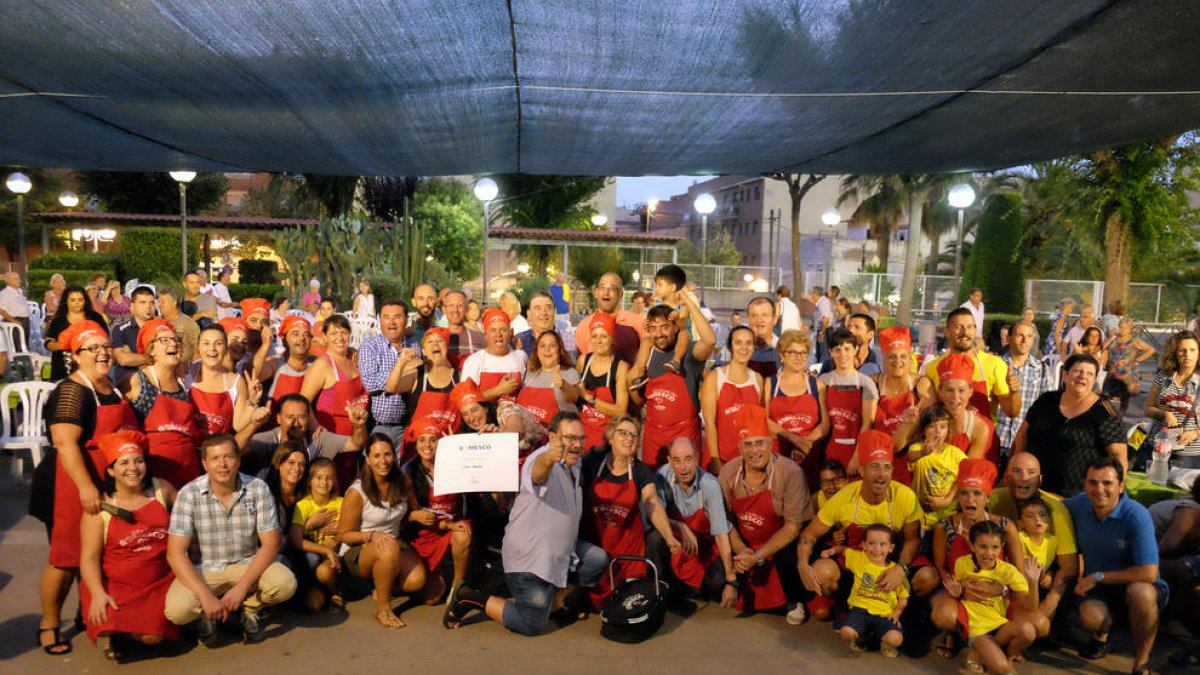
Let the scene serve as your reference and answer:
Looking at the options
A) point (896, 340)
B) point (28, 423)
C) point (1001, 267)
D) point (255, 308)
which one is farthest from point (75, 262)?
point (1001, 267)

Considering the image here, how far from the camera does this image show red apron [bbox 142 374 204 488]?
4324 millimetres

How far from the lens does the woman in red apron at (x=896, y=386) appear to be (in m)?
5.14

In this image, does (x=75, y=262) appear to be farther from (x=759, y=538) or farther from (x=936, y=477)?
(x=936, y=477)

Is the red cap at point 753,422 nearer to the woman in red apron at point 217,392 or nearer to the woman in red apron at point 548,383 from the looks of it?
the woman in red apron at point 548,383

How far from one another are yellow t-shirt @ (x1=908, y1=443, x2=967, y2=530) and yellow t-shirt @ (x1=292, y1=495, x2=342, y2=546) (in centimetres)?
334

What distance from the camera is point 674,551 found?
4.73 meters

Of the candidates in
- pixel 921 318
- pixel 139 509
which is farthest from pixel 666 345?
pixel 921 318

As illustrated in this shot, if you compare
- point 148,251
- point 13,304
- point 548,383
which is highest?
point 148,251

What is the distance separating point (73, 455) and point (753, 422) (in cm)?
352

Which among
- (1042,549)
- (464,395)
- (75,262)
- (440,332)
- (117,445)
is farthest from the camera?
(75,262)

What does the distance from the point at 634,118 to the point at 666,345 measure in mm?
2154

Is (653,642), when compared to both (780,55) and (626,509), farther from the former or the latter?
(780,55)

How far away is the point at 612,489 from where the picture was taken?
4.75 metres

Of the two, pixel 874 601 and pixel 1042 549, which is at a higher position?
pixel 1042 549
